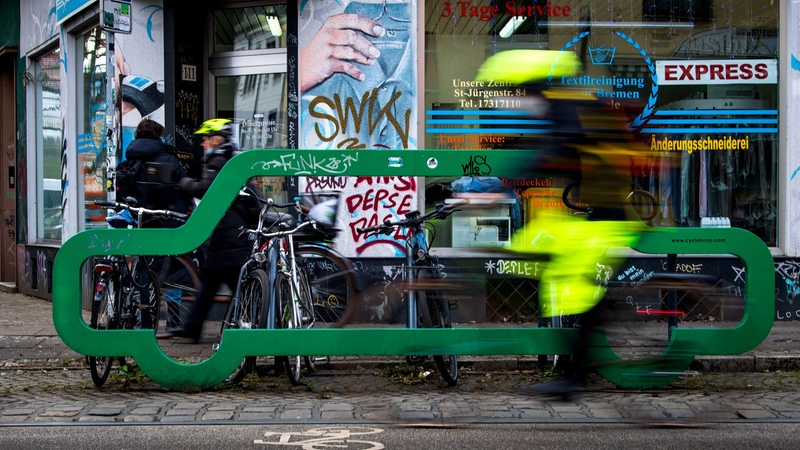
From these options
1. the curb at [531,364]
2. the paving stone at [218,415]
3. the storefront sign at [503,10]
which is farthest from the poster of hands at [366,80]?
the paving stone at [218,415]

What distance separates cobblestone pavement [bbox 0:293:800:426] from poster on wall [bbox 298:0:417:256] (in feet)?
8.66

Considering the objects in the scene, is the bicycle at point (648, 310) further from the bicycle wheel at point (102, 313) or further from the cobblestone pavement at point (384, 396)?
the bicycle wheel at point (102, 313)

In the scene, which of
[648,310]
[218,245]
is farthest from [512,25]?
[648,310]

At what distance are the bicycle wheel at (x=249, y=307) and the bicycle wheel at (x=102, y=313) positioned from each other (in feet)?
2.72

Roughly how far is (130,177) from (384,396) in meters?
3.71

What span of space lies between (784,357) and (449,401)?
3.08 m

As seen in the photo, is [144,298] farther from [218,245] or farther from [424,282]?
[424,282]

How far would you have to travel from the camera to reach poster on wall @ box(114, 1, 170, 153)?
402 inches

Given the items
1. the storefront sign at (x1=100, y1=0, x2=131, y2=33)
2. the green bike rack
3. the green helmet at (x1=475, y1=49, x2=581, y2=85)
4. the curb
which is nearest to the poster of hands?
the storefront sign at (x1=100, y1=0, x2=131, y2=33)

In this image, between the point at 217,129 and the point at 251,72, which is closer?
the point at 217,129

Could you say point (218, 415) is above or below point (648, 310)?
below

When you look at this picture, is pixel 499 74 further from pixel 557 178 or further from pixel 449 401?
pixel 449 401

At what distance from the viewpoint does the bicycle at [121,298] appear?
22.1 ft

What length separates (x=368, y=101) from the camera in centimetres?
988
